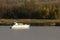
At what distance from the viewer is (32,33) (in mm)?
2785

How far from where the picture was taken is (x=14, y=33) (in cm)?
279

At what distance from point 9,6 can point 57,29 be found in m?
0.86

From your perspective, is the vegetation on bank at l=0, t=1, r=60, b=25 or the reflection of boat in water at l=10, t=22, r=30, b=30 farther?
the vegetation on bank at l=0, t=1, r=60, b=25

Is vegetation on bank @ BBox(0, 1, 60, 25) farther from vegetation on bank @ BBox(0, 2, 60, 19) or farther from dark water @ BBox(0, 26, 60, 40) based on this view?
dark water @ BBox(0, 26, 60, 40)

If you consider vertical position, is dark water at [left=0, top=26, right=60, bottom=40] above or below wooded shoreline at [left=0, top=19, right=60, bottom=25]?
below

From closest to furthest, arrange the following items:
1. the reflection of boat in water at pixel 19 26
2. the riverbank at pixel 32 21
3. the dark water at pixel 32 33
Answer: the dark water at pixel 32 33 → the reflection of boat in water at pixel 19 26 → the riverbank at pixel 32 21

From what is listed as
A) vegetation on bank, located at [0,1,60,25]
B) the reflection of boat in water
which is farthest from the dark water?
vegetation on bank, located at [0,1,60,25]

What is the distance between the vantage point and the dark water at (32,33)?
8.42 ft

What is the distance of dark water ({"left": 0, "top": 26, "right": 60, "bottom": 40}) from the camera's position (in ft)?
8.42

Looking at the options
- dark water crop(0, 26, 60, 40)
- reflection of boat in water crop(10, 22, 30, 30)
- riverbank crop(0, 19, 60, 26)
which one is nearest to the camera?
dark water crop(0, 26, 60, 40)

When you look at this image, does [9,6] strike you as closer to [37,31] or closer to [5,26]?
[5,26]

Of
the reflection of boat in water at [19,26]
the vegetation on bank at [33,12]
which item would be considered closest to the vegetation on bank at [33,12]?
the vegetation on bank at [33,12]

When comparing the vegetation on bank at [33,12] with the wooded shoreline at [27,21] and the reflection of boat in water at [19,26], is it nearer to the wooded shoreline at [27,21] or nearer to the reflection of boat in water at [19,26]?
the wooded shoreline at [27,21]

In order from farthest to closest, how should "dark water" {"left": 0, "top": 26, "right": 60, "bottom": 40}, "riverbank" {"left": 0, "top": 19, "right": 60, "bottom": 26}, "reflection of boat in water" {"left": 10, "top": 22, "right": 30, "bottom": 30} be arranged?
"riverbank" {"left": 0, "top": 19, "right": 60, "bottom": 26} → "reflection of boat in water" {"left": 10, "top": 22, "right": 30, "bottom": 30} → "dark water" {"left": 0, "top": 26, "right": 60, "bottom": 40}
